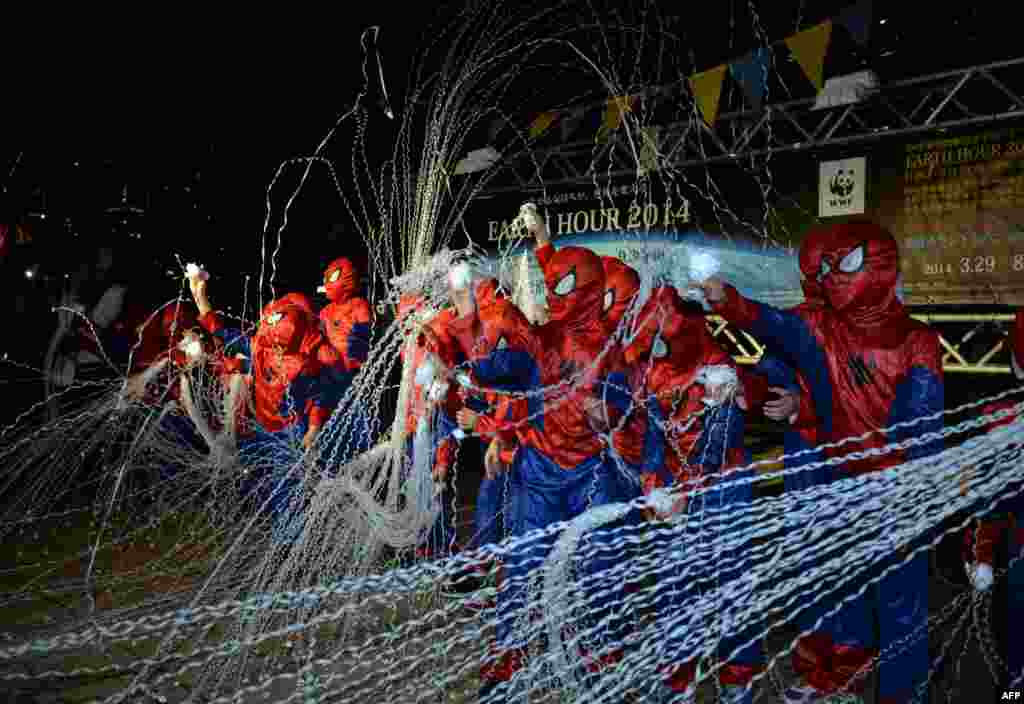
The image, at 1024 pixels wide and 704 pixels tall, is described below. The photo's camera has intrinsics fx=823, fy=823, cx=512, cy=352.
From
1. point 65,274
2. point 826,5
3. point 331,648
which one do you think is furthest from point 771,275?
point 65,274

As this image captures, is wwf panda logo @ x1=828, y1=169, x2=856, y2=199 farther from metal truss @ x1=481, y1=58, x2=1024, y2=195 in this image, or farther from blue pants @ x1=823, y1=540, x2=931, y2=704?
blue pants @ x1=823, y1=540, x2=931, y2=704

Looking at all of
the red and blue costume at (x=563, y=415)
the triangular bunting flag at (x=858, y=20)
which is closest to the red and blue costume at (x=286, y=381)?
the red and blue costume at (x=563, y=415)

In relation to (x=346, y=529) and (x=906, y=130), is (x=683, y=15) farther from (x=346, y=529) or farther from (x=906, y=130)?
(x=346, y=529)

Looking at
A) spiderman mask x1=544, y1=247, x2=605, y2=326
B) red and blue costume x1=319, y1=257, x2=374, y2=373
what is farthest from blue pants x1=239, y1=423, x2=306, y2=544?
spiderman mask x1=544, y1=247, x2=605, y2=326

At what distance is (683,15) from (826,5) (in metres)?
1.18

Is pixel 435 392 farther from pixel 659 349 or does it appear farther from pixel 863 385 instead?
pixel 863 385

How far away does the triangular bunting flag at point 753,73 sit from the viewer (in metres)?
6.98

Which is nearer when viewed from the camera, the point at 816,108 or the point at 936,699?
the point at 936,699

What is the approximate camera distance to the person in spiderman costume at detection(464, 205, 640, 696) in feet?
13.7

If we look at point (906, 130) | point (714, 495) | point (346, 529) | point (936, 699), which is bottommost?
point (936, 699)

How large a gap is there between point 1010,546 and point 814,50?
3852 mm

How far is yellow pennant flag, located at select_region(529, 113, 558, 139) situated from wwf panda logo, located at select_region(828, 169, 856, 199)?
2.91 metres

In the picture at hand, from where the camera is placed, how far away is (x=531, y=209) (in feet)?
14.4

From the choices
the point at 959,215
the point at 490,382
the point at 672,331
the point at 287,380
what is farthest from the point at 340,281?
the point at 959,215
